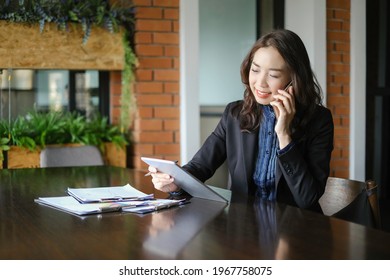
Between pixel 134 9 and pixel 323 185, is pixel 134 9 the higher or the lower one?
the higher one

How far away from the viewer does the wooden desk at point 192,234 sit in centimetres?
113

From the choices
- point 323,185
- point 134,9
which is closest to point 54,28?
point 134,9

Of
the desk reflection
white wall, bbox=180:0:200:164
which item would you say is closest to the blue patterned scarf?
the desk reflection

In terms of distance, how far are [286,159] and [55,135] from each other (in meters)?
2.31

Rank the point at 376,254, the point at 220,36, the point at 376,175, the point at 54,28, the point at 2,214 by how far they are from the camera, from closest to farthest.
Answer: the point at 376,254, the point at 2,214, the point at 54,28, the point at 220,36, the point at 376,175

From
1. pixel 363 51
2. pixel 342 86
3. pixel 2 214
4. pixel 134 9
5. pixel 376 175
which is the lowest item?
pixel 376 175

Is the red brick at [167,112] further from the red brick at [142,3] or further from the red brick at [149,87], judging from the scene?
the red brick at [142,3]

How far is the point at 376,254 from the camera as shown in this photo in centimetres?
109

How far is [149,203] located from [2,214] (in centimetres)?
42

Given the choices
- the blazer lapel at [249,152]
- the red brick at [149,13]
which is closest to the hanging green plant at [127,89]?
the red brick at [149,13]

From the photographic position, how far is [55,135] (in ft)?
12.5

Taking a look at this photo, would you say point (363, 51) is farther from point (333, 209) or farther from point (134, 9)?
point (333, 209)

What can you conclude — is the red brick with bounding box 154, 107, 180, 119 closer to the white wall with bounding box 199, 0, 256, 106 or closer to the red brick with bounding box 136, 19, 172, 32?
the white wall with bounding box 199, 0, 256, 106

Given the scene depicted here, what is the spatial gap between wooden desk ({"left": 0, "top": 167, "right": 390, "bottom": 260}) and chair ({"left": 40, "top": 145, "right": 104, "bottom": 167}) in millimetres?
1566
